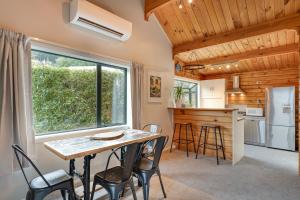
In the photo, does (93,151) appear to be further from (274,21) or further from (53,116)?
(274,21)

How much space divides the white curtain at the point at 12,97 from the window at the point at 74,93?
12.2 inches

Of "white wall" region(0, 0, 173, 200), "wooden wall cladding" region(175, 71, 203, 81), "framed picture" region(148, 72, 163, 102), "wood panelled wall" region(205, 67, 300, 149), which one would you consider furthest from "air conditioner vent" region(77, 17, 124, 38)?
"wood panelled wall" region(205, 67, 300, 149)

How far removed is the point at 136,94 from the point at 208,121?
1870 millimetres

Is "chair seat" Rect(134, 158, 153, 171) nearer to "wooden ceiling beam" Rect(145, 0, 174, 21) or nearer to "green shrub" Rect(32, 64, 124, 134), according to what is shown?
"green shrub" Rect(32, 64, 124, 134)

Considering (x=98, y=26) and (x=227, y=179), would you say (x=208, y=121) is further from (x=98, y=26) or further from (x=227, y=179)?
(x=98, y=26)

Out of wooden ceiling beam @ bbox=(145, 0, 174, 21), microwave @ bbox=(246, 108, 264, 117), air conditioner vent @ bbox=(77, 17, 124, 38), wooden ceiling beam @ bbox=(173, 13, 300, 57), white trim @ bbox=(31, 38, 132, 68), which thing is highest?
wooden ceiling beam @ bbox=(145, 0, 174, 21)

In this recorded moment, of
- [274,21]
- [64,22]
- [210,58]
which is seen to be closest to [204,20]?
[274,21]

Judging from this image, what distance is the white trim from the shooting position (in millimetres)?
2316

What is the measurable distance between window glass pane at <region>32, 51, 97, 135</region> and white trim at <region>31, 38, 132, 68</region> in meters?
0.14

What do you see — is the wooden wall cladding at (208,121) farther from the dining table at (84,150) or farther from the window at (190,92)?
the dining table at (84,150)

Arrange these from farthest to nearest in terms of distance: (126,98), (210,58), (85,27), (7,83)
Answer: (210,58)
(126,98)
(85,27)
(7,83)

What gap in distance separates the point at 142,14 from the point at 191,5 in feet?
3.42

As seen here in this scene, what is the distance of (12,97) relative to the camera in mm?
1979

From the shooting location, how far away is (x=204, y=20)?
3822mm
